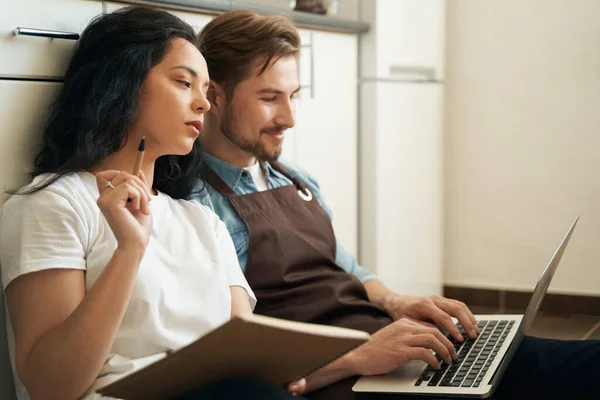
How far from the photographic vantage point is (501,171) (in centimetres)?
344

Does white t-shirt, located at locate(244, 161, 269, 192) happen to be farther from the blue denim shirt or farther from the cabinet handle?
the cabinet handle

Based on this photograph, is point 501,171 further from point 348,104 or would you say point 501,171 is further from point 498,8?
point 348,104

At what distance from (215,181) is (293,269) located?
0.22 meters

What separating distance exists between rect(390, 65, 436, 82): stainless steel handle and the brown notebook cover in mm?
2089

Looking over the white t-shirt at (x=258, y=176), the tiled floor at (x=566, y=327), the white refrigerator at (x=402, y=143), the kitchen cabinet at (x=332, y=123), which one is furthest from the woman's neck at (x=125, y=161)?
the tiled floor at (x=566, y=327)

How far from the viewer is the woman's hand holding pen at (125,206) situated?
1120 mm

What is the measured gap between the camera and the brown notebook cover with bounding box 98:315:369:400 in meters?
0.95

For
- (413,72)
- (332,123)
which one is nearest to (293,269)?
(332,123)

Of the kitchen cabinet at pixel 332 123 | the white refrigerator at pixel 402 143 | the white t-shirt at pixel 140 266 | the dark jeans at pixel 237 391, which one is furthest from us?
the white refrigerator at pixel 402 143

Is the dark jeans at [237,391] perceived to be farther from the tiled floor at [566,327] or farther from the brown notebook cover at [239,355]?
the tiled floor at [566,327]

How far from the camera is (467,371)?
1410 millimetres

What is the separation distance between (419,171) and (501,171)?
1.24 ft

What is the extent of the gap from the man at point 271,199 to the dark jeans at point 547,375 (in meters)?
0.12

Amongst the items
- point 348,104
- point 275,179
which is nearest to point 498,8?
point 348,104
